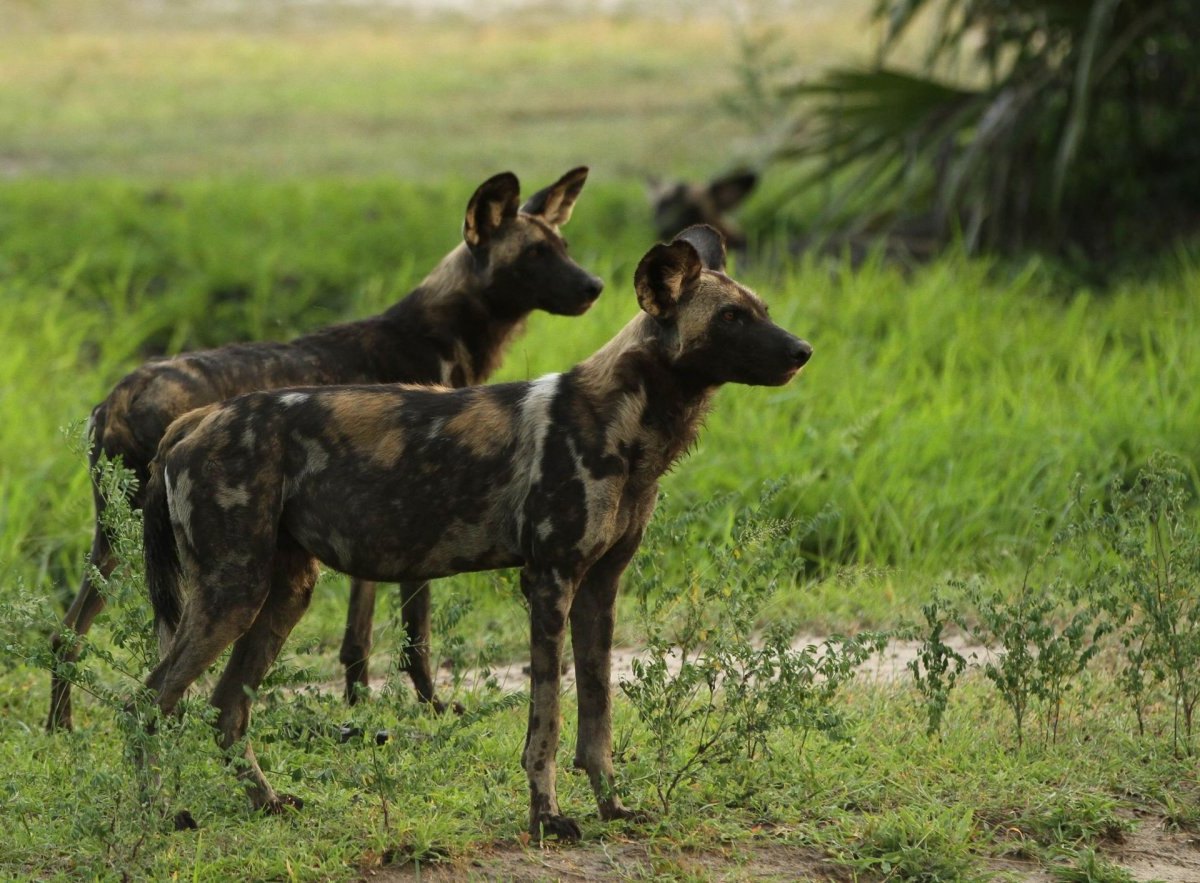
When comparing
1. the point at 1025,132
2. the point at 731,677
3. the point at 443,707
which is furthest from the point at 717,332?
the point at 1025,132

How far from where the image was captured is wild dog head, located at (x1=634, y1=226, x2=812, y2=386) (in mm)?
3791

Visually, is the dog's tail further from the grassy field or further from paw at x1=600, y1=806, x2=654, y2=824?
paw at x1=600, y1=806, x2=654, y2=824

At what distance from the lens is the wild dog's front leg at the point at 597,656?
3900 mm

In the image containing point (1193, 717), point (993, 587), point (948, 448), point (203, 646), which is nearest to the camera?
point (203, 646)

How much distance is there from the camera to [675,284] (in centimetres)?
378

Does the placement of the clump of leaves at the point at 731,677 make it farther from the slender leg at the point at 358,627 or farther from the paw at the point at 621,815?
the slender leg at the point at 358,627

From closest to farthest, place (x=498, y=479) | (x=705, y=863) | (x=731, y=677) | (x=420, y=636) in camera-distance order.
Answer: (x=705, y=863), (x=498, y=479), (x=731, y=677), (x=420, y=636)

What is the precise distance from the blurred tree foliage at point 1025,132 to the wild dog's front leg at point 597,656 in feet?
19.0

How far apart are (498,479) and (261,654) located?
29.8 inches

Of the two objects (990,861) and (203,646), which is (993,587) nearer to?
(990,861)

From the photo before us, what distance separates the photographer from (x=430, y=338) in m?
5.19

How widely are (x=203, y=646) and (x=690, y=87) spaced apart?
44.1ft

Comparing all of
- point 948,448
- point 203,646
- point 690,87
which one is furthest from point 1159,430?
point 690,87

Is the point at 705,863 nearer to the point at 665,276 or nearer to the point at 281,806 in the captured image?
the point at 281,806
